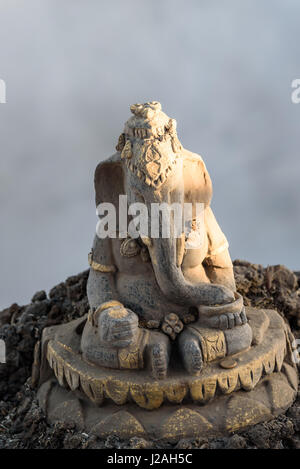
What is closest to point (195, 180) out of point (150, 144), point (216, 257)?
point (150, 144)

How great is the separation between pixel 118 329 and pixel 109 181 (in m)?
0.92

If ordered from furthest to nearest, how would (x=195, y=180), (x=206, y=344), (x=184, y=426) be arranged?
(x=195, y=180)
(x=206, y=344)
(x=184, y=426)

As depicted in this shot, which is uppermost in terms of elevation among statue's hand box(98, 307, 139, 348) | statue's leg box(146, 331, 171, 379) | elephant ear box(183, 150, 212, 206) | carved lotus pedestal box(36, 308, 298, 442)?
elephant ear box(183, 150, 212, 206)

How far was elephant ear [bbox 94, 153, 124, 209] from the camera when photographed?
308 centimetres

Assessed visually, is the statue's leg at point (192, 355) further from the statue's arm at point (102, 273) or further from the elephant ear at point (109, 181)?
the elephant ear at point (109, 181)

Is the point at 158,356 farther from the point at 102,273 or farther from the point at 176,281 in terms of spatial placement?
the point at 102,273

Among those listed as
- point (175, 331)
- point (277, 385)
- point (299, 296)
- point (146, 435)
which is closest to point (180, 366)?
point (175, 331)

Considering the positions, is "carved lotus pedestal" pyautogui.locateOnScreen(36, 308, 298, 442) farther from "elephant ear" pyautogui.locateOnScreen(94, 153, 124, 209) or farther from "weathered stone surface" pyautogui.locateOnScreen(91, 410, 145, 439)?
"elephant ear" pyautogui.locateOnScreen(94, 153, 124, 209)

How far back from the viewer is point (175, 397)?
2789 millimetres

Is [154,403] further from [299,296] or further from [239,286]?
[299,296]

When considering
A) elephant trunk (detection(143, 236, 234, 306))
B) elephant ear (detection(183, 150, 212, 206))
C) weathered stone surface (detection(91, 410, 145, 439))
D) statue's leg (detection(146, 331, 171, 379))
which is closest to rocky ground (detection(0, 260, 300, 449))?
weathered stone surface (detection(91, 410, 145, 439))

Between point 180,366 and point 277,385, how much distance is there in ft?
2.02

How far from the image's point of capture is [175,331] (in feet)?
9.78
